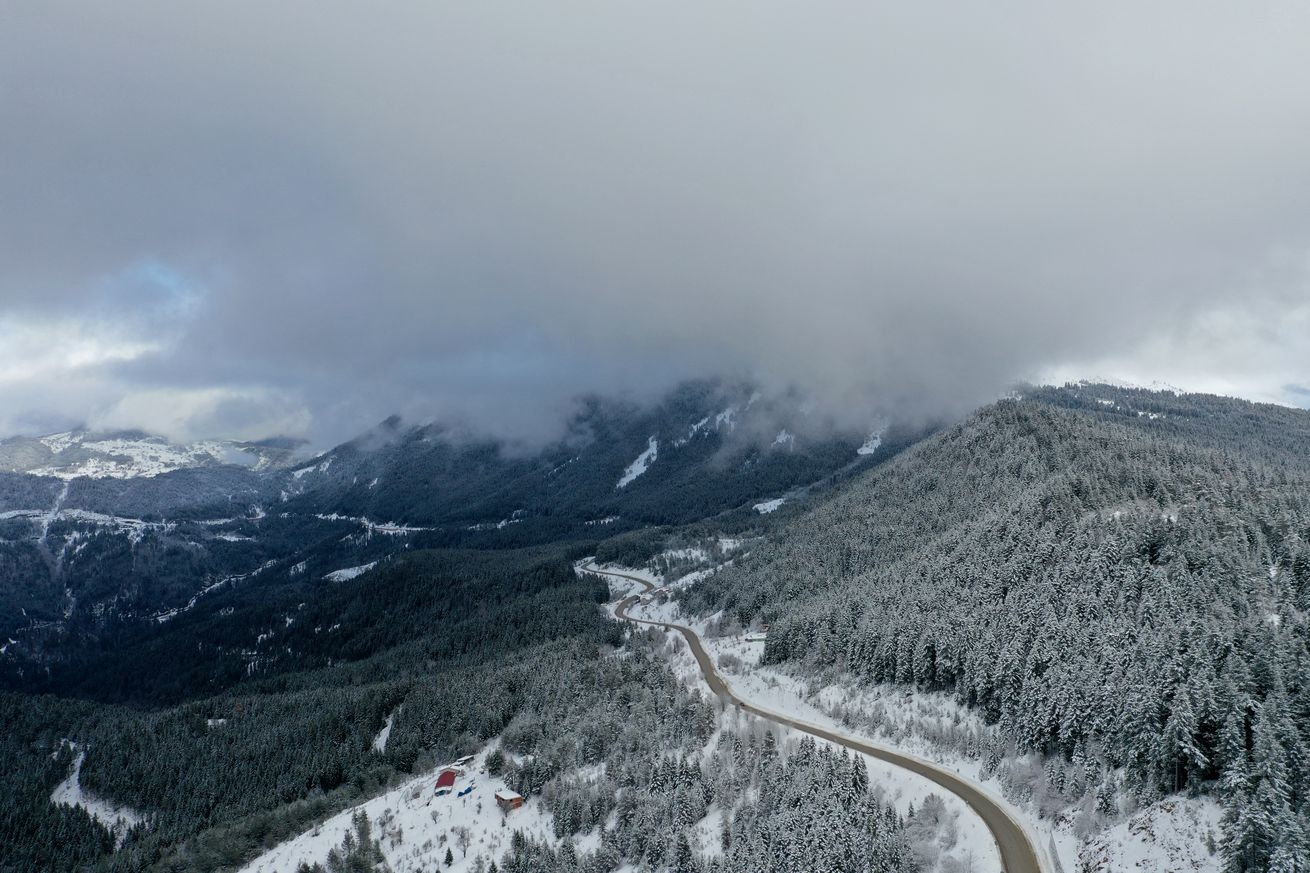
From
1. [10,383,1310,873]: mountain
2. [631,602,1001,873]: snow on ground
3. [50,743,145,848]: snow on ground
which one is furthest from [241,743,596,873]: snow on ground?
[50,743,145,848]: snow on ground

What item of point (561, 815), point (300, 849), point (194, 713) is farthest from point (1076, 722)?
point (194, 713)

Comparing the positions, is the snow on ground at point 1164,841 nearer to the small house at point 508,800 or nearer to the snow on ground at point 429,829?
the snow on ground at point 429,829

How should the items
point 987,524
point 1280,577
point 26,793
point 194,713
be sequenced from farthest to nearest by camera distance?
point 194,713 → point 26,793 → point 987,524 → point 1280,577

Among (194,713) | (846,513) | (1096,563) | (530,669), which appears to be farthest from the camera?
(846,513)

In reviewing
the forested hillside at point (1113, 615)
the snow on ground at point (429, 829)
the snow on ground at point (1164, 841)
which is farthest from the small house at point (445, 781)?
the snow on ground at point (1164, 841)

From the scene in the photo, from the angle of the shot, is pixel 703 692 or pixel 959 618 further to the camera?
pixel 703 692

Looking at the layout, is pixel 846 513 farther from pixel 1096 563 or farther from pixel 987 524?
pixel 1096 563

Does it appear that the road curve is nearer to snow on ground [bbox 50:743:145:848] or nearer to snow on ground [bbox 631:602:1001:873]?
snow on ground [bbox 631:602:1001:873]
